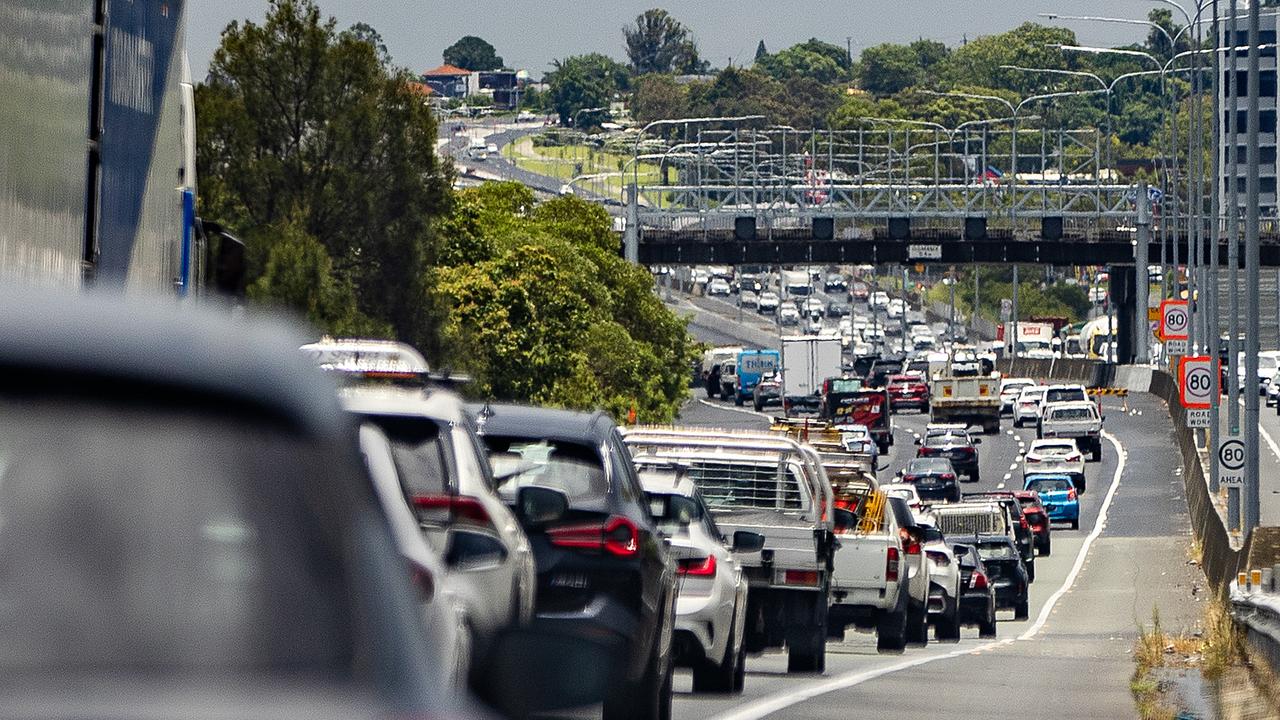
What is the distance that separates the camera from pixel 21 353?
2855mm

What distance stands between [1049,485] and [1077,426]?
18505 millimetres

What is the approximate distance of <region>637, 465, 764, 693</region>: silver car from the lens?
1498 centimetres

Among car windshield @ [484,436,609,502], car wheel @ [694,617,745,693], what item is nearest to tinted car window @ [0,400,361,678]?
car windshield @ [484,436,609,502]

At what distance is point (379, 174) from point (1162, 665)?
1895 inches

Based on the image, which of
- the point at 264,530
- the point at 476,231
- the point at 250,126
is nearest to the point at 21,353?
the point at 264,530

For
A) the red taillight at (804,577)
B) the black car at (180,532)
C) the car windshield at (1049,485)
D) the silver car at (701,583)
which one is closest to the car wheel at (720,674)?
the silver car at (701,583)

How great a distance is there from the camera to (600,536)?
11.5 meters

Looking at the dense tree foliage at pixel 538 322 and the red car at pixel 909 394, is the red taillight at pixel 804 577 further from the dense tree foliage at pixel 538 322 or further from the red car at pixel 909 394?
the red car at pixel 909 394

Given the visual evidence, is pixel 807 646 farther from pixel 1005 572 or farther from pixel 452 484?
pixel 1005 572

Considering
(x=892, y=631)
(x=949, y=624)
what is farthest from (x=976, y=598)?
(x=892, y=631)

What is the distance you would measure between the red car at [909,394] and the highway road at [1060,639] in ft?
63.5

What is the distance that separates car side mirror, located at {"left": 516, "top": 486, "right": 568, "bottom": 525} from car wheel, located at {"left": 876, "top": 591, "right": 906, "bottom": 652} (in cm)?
1425

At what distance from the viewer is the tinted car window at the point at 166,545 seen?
2.86 m

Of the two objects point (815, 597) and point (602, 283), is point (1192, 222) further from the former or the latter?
point (815, 597)
